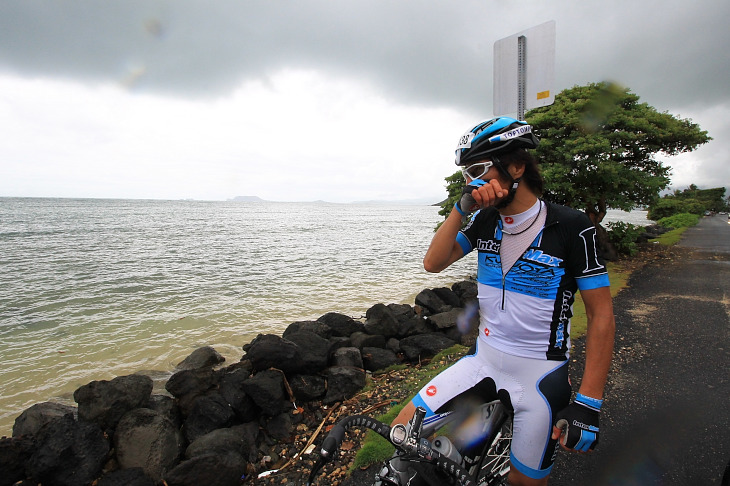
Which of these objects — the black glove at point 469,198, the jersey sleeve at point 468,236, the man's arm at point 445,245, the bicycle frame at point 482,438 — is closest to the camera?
the black glove at point 469,198

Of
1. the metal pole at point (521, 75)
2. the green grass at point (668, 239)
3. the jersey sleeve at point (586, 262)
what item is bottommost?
the green grass at point (668, 239)

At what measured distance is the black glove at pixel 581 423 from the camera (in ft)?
6.15

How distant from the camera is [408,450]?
186 cm

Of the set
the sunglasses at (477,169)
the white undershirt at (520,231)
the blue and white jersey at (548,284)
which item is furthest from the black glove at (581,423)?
the sunglasses at (477,169)

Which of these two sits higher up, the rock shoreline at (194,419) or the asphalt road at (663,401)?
the asphalt road at (663,401)

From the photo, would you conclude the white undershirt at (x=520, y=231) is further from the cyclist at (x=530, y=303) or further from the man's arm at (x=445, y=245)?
the man's arm at (x=445, y=245)

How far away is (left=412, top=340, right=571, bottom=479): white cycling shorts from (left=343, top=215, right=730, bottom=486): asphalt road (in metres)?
1.98

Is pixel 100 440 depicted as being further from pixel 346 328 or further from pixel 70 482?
pixel 346 328

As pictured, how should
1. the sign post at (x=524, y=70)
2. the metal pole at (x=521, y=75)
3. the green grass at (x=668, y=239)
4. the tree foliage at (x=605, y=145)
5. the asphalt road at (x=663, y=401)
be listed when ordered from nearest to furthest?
1. the asphalt road at (x=663, y=401)
2. the sign post at (x=524, y=70)
3. the metal pole at (x=521, y=75)
4. the tree foliage at (x=605, y=145)
5. the green grass at (x=668, y=239)

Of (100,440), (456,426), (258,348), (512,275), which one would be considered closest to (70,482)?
(100,440)

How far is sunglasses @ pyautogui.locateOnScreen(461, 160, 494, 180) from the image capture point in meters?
2.05

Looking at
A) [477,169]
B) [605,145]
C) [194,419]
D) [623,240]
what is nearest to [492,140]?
[477,169]

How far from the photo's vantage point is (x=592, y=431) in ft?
6.15

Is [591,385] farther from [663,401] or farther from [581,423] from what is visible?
[663,401]
